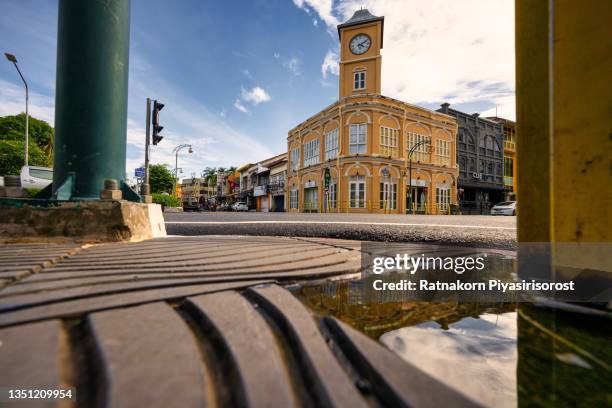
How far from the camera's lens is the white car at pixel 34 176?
32.1 feet

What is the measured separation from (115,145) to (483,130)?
36.5 metres

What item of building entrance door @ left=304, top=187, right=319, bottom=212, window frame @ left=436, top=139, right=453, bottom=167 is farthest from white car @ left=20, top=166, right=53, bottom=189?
window frame @ left=436, top=139, right=453, bottom=167

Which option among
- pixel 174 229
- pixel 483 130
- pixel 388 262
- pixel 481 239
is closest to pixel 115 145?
pixel 174 229

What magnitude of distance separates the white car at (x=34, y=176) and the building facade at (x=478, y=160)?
3131 cm

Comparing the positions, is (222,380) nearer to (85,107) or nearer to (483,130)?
(85,107)

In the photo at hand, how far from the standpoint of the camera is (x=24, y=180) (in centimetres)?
972

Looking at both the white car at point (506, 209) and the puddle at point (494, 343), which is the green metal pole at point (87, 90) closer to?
the puddle at point (494, 343)

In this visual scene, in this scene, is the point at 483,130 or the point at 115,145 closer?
the point at 115,145

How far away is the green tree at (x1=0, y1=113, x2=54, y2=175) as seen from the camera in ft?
78.3

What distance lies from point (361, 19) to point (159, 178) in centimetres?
4136

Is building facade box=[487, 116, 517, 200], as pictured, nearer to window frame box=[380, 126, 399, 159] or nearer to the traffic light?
window frame box=[380, 126, 399, 159]

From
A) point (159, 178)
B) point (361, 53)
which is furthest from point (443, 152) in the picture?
point (159, 178)

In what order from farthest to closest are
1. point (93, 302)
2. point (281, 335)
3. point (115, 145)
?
point (115, 145) < point (93, 302) < point (281, 335)

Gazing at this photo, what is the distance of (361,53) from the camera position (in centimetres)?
2425
